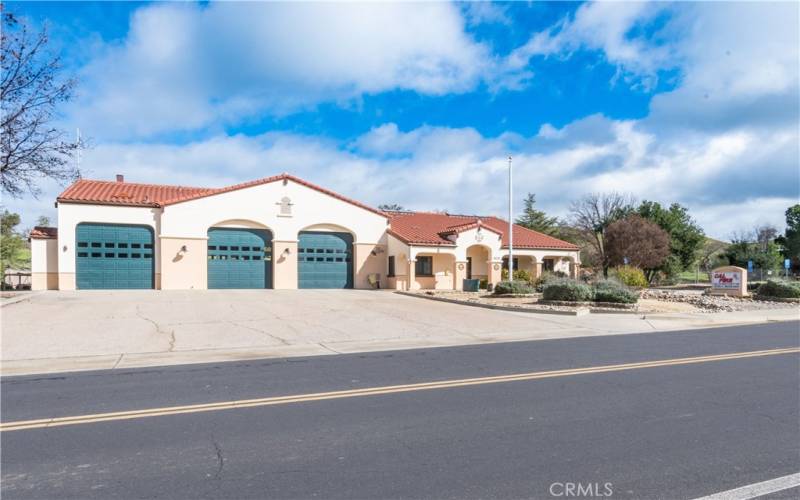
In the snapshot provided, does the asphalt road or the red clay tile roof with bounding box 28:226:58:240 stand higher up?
the red clay tile roof with bounding box 28:226:58:240

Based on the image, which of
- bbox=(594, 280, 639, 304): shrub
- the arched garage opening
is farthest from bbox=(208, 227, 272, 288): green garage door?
bbox=(594, 280, 639, 304): shrub

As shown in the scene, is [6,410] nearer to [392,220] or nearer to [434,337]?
[434,337]

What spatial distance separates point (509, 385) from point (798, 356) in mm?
7043

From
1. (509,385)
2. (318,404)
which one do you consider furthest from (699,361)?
(318,404)

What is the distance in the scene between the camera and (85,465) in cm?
471

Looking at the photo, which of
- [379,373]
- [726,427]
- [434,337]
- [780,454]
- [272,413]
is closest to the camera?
[780,454]

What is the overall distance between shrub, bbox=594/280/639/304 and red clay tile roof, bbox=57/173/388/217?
623 inches

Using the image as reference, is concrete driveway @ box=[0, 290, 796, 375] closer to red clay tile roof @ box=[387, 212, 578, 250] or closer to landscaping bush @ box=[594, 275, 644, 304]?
landscaping bush @ box=[594, 275, 644, 304]

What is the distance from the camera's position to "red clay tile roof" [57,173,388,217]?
91.5 feet

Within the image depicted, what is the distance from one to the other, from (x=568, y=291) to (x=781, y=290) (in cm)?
1338

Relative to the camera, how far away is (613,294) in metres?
21.2

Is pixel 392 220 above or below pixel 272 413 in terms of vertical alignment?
above

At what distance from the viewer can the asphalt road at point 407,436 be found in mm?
4348

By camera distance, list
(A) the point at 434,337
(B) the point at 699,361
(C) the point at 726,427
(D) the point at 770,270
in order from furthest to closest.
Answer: (D) the point at 770,270 < (A) the point at 434,337 < (B) the point at 699,361 < (C) the point at 726,427
